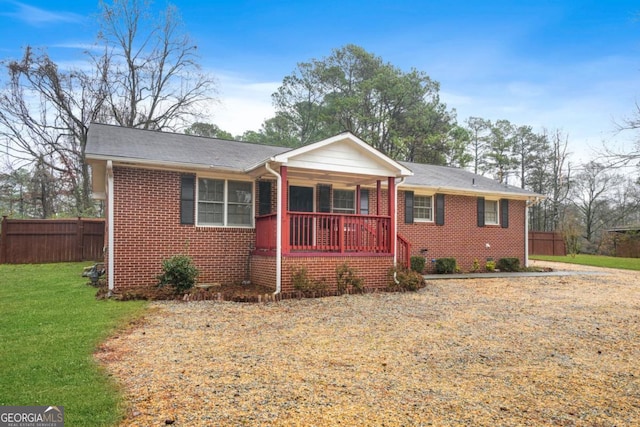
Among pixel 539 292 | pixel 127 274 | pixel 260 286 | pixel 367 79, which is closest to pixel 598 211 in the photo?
pixel 367 79

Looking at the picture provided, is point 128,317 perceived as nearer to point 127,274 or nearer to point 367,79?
point 127,274

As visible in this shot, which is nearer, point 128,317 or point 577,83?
point 128,317

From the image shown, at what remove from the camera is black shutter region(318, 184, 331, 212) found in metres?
12.1

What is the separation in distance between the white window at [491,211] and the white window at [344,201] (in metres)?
5.89

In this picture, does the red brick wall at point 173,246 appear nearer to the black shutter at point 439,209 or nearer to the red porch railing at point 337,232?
the red porch railing at point 337,232

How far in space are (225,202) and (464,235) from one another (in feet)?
28.9

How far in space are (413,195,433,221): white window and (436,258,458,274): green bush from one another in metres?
1.46

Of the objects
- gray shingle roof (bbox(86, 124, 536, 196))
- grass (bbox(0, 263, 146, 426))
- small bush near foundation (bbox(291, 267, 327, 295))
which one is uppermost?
gray shingle roof (bbox(86, 124, 536, 196))

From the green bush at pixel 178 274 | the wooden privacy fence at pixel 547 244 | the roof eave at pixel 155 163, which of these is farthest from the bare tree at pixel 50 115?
the wooden privacy fence at pixel 547 244

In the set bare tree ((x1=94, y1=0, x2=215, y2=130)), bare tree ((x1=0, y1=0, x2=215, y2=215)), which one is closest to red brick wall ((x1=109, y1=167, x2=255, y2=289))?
bare tree ((x1=0, y1=0, x2=215, y2=215))

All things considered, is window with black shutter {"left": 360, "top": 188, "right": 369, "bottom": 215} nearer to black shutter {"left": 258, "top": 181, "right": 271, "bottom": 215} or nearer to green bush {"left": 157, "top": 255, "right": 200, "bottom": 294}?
black shutter {"left": 258, "top": 181, "right": 271, "bottom": 215}

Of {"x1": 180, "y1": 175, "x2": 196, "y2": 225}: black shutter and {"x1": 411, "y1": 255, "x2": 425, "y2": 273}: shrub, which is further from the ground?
{"x1": 180, "y1": 175, "x2": 196, "y2": 225}: black shutter

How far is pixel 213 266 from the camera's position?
33.9 feet

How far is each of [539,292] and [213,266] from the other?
8130mm
